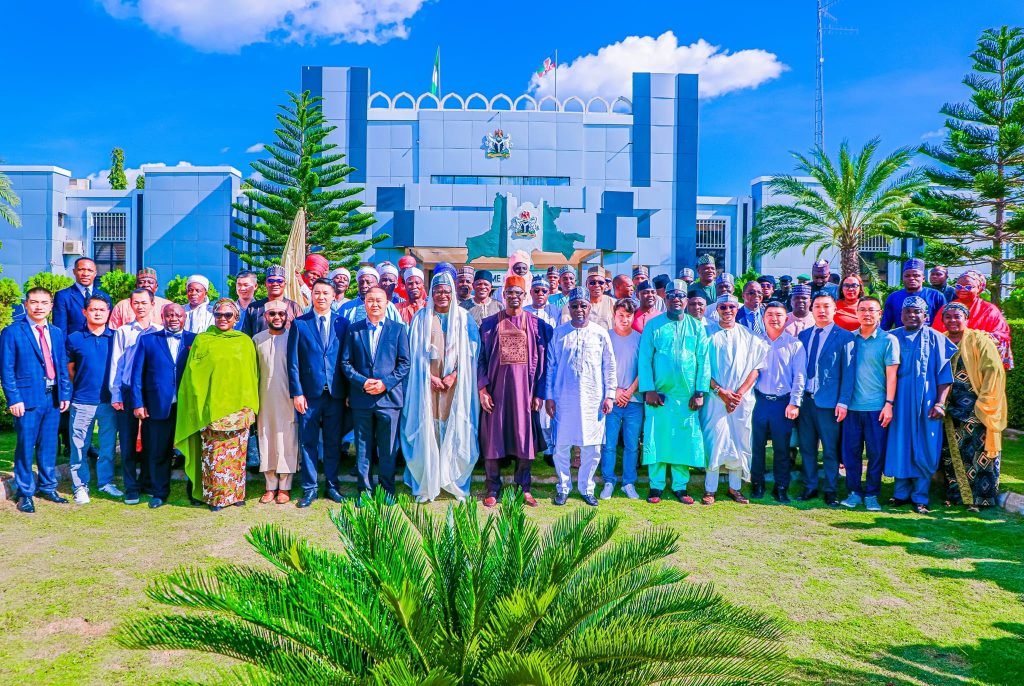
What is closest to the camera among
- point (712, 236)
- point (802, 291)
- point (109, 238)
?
point (802, 291)

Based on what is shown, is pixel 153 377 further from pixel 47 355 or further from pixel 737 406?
pixel 737 406

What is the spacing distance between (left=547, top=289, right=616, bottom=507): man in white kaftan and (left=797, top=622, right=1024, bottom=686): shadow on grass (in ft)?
7.91

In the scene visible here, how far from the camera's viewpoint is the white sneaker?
5305 mm

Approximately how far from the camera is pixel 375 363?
511cm

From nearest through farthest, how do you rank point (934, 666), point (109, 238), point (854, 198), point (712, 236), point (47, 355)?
point (934, 666)
point (47, 355)
point (854, 198)
point (109, 238)
point (712, 236)

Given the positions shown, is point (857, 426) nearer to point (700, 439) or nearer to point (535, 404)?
point (700, 439)

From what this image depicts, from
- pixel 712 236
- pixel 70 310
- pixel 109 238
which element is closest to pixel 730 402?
pixel 70 310

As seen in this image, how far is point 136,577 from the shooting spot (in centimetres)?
375

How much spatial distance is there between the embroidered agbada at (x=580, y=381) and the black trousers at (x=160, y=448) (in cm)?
301

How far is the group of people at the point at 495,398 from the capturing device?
16.6 ft

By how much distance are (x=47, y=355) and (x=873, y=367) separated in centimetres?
640

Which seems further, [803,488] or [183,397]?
[803,488]

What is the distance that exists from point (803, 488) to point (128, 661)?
4.98 m

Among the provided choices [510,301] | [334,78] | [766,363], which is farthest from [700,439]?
[334,78]
